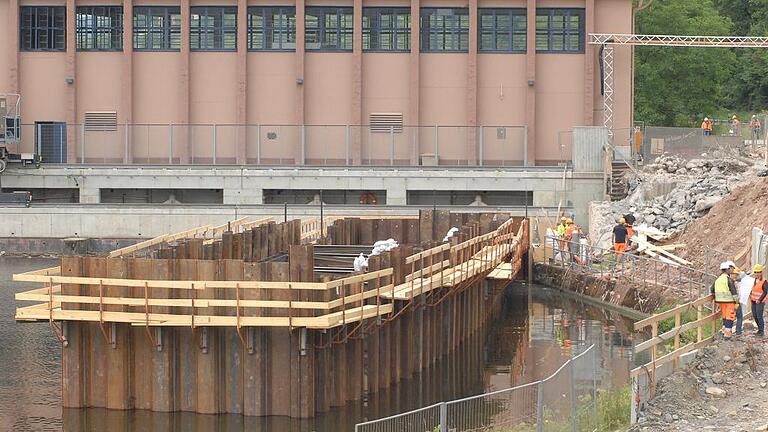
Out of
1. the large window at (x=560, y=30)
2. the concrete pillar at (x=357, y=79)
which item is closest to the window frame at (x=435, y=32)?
the concrete pillar at (x=357, y=79)

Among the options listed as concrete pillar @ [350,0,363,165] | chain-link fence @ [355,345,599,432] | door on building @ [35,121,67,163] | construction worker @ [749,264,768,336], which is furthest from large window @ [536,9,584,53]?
chain-link fence @ [355,345,599,432]

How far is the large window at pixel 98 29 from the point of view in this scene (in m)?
69.6

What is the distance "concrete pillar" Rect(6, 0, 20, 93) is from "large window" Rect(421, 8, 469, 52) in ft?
61.9

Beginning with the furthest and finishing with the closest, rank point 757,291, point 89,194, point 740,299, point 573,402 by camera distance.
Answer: point 89,194 < point 740,299 < point 757,291 < point 573,402

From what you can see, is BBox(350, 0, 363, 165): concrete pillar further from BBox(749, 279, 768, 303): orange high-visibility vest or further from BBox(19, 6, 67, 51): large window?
BBox(749, 279, 768, 303): orange high-visibility vest

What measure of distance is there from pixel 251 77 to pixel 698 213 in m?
24.7

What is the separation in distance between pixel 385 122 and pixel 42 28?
16.7m

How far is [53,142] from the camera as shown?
226ft

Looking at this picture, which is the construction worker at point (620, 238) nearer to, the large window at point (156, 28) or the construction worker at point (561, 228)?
the construction worker at point (561, 228)

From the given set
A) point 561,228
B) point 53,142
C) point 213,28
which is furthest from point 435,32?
point 53,142

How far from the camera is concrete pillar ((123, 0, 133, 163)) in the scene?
68.6 metres

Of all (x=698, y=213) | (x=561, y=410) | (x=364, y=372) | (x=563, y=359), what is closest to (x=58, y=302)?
(x=364, y=372)

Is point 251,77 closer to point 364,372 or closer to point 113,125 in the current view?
point 113,125

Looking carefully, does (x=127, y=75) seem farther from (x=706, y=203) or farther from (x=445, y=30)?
(x=706, y=203)
